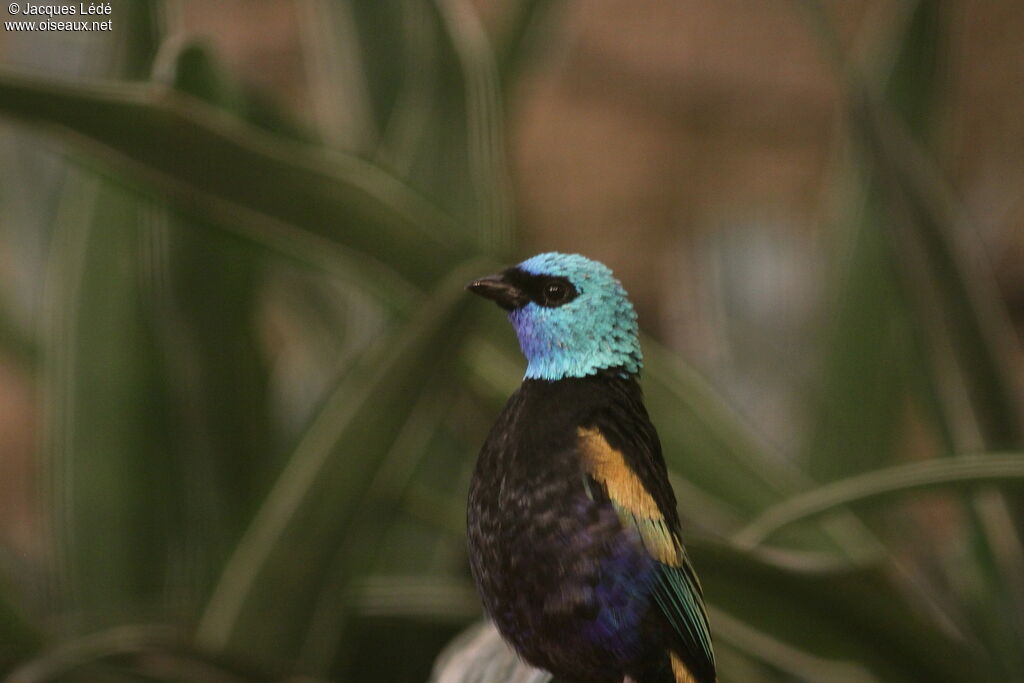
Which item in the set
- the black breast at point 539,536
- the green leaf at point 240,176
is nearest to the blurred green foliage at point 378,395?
the green leaf at point 240,176

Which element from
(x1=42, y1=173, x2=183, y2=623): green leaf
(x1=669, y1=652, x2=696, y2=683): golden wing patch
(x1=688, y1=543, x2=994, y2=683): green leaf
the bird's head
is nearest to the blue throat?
the bird's head

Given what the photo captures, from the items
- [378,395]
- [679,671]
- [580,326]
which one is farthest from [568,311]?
[378,395]

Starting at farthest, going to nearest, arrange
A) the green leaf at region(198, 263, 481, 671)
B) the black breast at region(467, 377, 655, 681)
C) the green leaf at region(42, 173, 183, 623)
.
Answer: the green leaf at region(42, 173, 183, 623) → the green leaf at region(198, 263, 481, 671) → the black breast at region(467, 377, 655, 681)

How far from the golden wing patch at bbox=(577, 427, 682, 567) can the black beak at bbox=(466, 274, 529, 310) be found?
0.17 feet

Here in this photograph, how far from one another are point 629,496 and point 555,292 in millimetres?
75

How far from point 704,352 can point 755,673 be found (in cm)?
60

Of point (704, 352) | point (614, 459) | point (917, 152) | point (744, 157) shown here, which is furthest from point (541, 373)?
point (744, 157)

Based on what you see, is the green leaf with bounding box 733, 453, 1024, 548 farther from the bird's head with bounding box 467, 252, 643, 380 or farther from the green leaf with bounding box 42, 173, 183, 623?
the green leaf with bounding box 42, 173, 183, 623

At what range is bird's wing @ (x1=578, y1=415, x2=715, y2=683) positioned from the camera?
374 mm

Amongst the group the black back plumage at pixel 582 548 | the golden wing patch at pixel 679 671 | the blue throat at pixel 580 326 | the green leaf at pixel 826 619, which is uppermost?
the blue throat at pixel 580 326

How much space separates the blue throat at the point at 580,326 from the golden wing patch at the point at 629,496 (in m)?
0.03

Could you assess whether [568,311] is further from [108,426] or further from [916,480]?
[108,426]

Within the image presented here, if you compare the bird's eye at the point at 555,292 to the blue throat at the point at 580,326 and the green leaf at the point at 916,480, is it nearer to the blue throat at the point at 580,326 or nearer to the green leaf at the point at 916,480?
the blue throat at the point at 580,326

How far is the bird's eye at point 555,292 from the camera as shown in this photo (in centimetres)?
39
